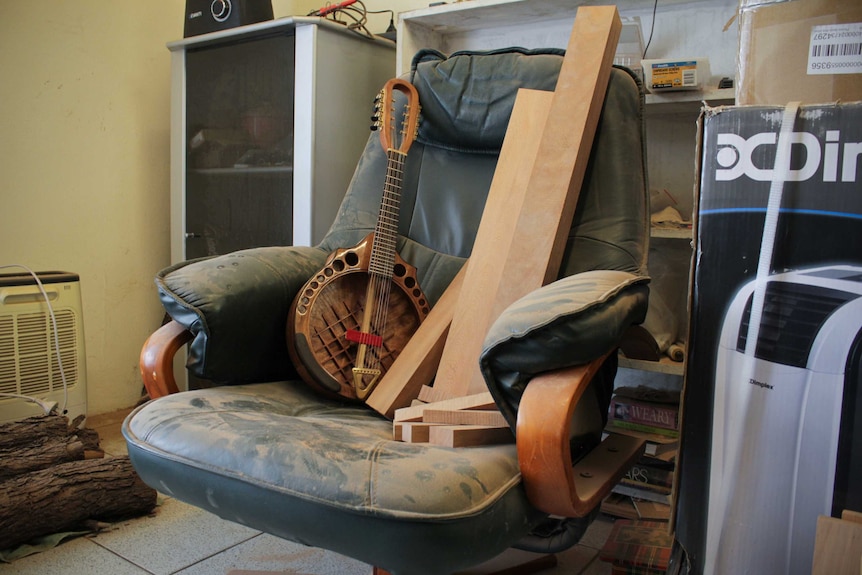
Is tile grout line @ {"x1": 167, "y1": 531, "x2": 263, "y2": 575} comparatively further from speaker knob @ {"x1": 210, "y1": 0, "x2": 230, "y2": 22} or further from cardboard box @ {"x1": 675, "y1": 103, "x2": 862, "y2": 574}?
speaker knob @ {"x1": 210, "y1": 0, "x2": 230, "y2": 22}

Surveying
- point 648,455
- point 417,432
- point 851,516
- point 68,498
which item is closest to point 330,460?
point 417,432

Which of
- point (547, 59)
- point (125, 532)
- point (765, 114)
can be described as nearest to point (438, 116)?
point (547, 59)

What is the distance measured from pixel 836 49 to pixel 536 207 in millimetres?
519

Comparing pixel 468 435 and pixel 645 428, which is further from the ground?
pixel 468 435

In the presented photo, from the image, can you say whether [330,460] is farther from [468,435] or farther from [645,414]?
[645,414]

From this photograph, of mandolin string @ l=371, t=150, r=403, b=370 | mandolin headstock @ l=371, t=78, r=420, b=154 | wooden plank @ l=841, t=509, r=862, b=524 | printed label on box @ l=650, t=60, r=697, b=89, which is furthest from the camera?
printed label on box @ l=650, t=60, r=697, b=89

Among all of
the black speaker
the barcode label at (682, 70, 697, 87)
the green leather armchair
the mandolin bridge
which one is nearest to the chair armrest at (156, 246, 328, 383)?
the green leather armchair

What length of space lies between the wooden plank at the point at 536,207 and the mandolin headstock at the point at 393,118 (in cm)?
26

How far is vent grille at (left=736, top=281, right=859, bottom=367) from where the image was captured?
97cm

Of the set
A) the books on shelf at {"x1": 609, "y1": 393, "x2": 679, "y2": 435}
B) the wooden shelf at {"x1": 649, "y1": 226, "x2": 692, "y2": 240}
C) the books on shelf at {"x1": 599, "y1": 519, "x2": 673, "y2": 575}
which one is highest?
the wooden shelf at {"x1": 649, "y1": 226, "x2": 692, "y2": 240}

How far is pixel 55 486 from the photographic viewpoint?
156 centimetres

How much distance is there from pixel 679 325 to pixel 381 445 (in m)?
1.24

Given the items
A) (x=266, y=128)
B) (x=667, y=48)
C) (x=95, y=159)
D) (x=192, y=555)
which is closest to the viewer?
(x=192, y=555)

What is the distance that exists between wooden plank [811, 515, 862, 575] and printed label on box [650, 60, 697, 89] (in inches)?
43.4
